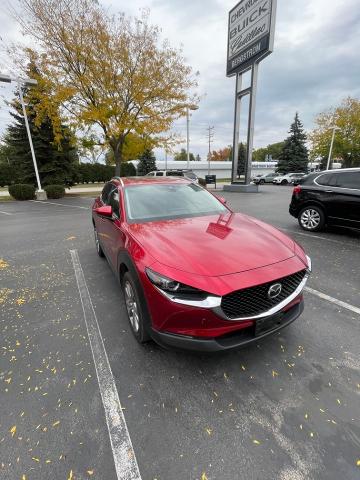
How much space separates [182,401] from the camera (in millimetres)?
2016

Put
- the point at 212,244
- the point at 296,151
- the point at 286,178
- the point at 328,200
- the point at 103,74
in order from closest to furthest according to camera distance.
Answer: the point at 212,244
the point at 328,200
the point at 103,74
the point at 286,178
the point at 296,151

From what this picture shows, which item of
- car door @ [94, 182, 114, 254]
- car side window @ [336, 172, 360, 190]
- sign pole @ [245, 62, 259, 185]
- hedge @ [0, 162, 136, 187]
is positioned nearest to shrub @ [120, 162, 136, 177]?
hedge @ [0, 162, 136, 187]

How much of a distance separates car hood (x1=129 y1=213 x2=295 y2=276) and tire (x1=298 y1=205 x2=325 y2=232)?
14.5 feet

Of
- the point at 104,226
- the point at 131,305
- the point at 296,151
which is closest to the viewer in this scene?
the point at 131,305

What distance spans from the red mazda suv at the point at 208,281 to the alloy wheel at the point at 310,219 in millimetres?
4550

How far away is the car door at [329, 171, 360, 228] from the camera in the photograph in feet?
19.0

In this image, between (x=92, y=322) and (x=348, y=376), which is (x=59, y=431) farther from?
(x=348, y=376)

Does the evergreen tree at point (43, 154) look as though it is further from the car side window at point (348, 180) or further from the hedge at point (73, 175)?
the car side window at point (348, 180)

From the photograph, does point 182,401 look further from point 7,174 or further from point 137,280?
point 7,174

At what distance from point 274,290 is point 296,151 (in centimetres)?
4496

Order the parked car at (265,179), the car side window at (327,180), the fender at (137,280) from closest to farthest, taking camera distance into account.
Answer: the fender at (137,280)
the car side window at (327,180)
the parked car at (265,179)

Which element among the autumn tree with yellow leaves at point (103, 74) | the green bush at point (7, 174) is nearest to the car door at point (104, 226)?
the autumn tree with yellow leaves at point (103, 74)

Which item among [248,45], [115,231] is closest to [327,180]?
[115,231]

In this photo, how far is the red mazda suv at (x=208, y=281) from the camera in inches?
75.9
